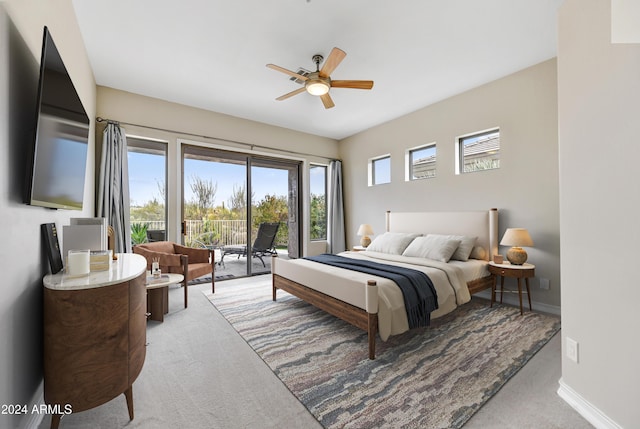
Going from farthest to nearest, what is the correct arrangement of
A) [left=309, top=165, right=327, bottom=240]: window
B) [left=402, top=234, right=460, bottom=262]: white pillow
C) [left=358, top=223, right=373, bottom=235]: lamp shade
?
[left=309, top=165, right=327, bottom=240]: window → [left=358, top=223, right=373, bottom=235]: lamp shade → [left=402, top=234, right=460, bottom=262]: white pillow

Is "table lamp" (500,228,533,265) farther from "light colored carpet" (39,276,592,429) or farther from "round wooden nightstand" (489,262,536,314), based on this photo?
"light colored carpet" (39,276,592,429)

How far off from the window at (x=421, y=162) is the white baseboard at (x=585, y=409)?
10.4 feet

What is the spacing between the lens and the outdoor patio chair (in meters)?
4.84

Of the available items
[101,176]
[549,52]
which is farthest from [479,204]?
[101,176]

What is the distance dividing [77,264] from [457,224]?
405cm

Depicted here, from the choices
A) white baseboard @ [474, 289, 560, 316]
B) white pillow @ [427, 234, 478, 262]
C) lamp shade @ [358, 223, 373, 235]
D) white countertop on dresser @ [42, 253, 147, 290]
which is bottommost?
white baseboard @ [474, 289, 560, 316]

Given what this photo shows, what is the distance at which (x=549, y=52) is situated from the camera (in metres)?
2.89

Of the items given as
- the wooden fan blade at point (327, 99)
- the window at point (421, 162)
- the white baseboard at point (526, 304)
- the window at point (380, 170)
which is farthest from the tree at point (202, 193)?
the white baseboard at point (526, 304)

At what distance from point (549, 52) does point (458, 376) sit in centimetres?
345

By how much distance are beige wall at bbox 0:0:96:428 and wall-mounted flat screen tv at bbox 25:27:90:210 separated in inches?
2.6

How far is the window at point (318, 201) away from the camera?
5.74m

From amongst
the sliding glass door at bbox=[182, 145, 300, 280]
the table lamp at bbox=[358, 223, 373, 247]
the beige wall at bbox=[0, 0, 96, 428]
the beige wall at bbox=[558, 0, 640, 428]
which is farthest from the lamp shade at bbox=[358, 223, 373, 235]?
A: the beige wall at bbox=[0, 0, 96, 428]

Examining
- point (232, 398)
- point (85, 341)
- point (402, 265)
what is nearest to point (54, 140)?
point (85, 341)

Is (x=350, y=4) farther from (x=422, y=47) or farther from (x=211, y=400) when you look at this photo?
(x=211, y=400)
